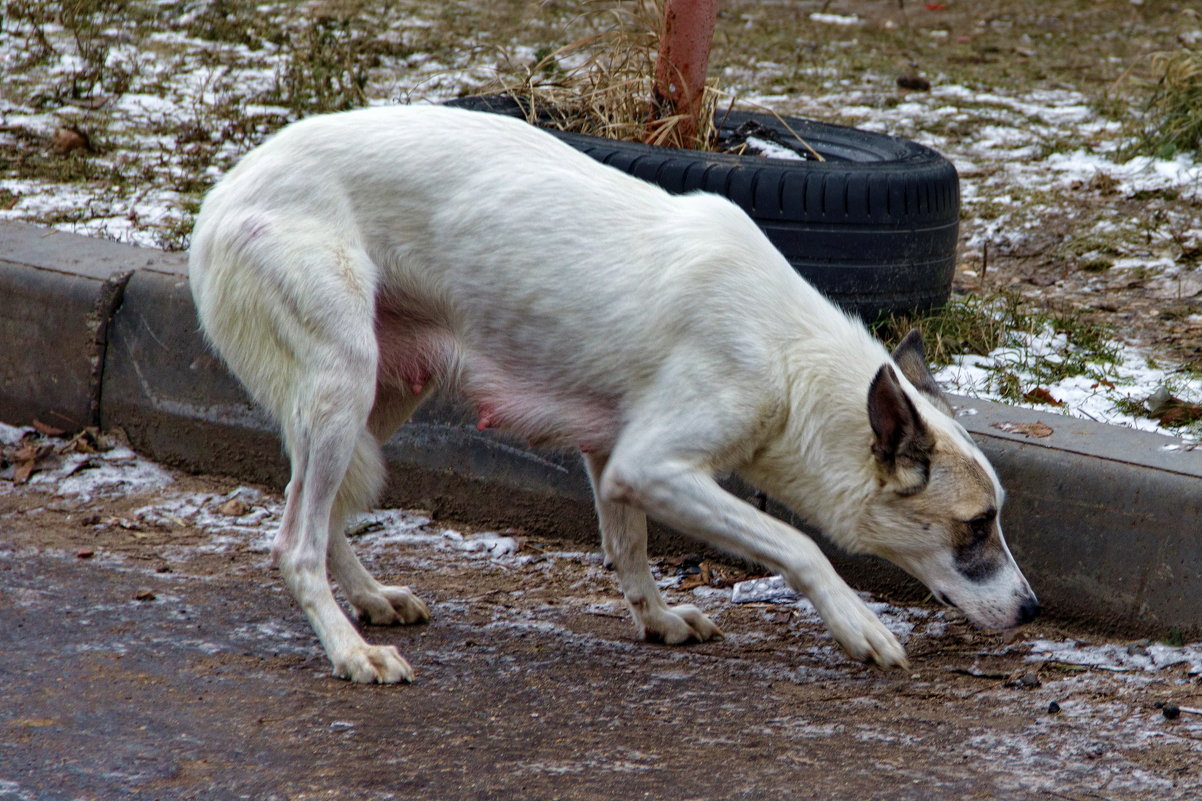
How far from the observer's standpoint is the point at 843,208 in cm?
504

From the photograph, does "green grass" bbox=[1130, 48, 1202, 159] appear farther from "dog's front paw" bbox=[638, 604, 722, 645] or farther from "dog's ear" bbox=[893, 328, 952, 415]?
"dog's front paw" bbox=[638, 604, 722, 645]

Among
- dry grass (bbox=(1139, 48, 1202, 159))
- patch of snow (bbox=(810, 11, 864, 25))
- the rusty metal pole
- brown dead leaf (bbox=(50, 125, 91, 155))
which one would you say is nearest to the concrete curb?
the rusty metal pole

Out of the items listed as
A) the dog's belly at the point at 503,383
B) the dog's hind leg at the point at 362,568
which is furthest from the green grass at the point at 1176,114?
the dog's hind leg at the point at 362,568

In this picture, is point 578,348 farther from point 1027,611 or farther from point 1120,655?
point 1120,655

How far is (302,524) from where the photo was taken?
13.3 feet

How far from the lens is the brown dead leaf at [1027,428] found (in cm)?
443

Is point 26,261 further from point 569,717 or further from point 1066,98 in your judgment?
point 1066,98

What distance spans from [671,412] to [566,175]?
32.0 inches

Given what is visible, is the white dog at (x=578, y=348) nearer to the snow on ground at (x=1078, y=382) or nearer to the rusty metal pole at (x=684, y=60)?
the snow on ground at (x=1078, y=382)

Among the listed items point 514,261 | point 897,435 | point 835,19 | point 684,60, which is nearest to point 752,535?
point 897,435

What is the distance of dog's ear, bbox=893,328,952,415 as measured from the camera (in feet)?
13.8

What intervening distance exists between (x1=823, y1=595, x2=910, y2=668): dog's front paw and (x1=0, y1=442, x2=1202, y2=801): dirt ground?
0.43 feet

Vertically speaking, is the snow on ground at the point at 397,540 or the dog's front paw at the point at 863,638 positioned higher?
the dog's front paw at the point at 863,638

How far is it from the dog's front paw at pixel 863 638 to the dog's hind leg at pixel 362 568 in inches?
54.2
